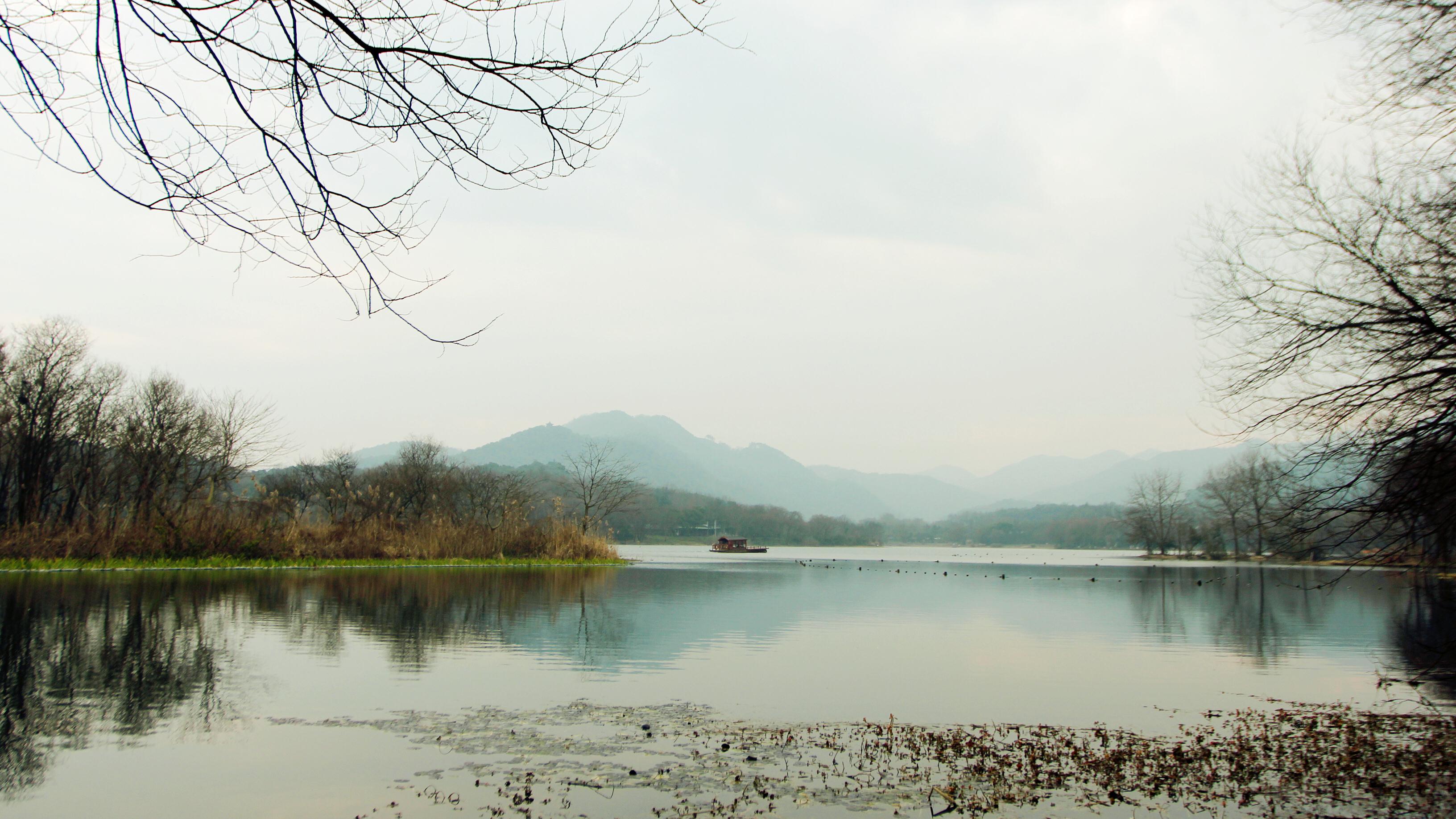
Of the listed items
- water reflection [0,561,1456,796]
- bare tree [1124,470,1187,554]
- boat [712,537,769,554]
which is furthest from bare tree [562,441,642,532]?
bare tree [1124,470,1187,554]

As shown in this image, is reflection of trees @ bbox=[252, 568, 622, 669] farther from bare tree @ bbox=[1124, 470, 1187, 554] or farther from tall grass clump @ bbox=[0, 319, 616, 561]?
bare tree @ bbox=[1124, 470, 1187, 554]

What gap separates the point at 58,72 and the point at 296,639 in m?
12.5

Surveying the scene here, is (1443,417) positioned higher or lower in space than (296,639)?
higher

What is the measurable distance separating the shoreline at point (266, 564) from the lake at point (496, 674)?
98 cm

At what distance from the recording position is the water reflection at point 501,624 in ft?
30.5

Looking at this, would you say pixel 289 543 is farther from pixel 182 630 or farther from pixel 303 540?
pixel 182 630

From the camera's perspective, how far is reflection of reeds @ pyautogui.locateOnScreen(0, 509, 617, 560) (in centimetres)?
→ 2678

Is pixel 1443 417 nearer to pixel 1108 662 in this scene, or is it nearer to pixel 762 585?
pixel 1108 662

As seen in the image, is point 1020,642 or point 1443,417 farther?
point 1020,642

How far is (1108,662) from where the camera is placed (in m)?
15.2

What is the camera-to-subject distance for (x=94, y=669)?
10.6m

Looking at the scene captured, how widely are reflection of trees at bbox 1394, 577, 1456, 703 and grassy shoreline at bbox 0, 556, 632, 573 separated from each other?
32.1 metres

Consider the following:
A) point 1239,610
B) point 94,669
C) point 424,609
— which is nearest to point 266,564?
point 424,609

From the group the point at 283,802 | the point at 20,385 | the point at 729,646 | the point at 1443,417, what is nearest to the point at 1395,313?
the point at 1443,417
